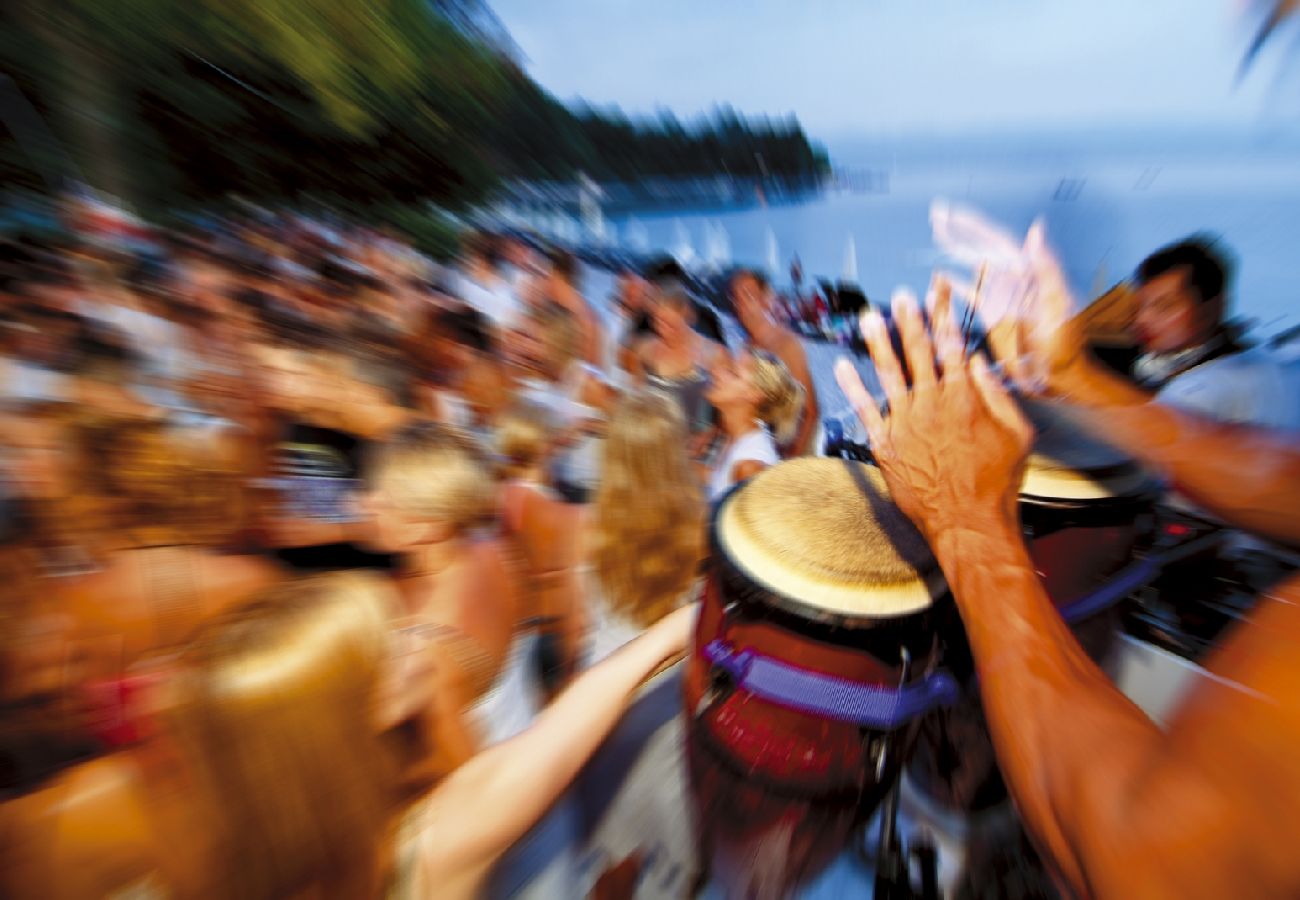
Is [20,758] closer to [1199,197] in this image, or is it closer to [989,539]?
[989,539]

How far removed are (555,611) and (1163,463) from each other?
140 centimetres

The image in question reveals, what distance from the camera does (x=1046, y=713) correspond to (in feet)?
1.66

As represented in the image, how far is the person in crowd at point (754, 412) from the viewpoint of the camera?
1.54 meters

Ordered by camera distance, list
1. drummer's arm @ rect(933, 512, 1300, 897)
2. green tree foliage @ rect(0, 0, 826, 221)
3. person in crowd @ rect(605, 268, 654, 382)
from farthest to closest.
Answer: green tree foliage @ rect(0, 0, 826, 221)
person in crowd @ rect(605, 268, 654, 382)
drummer's arm @ rect(933, 512, 1300, 897)

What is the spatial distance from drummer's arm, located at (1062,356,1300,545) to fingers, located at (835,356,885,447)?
0.95 ft

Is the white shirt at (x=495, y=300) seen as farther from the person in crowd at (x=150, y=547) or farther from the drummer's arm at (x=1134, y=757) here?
the drummer's arm at (x=1134, y=757)

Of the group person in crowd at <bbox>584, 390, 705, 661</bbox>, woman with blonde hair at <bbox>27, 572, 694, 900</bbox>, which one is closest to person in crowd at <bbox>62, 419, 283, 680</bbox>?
woman with blonde hair at <bbox>27, 572, 694, 900</bbox>

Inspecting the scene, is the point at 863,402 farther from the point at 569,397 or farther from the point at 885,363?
the point at 569,397

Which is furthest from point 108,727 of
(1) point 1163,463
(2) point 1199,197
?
(2) point 1199,197

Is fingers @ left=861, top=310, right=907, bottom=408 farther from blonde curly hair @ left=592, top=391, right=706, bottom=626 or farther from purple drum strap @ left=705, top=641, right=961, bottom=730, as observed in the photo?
blonde curly hair @ left=592, top=391, right=706, bottom=626

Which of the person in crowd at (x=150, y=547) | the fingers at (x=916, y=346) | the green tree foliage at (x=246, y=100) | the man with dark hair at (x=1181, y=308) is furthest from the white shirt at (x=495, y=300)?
the man with dark hair at (x=1181, y=308)

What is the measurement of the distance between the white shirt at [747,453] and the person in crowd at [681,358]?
0.20m

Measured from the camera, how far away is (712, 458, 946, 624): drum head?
79 cm

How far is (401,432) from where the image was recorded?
1369 millimetres
